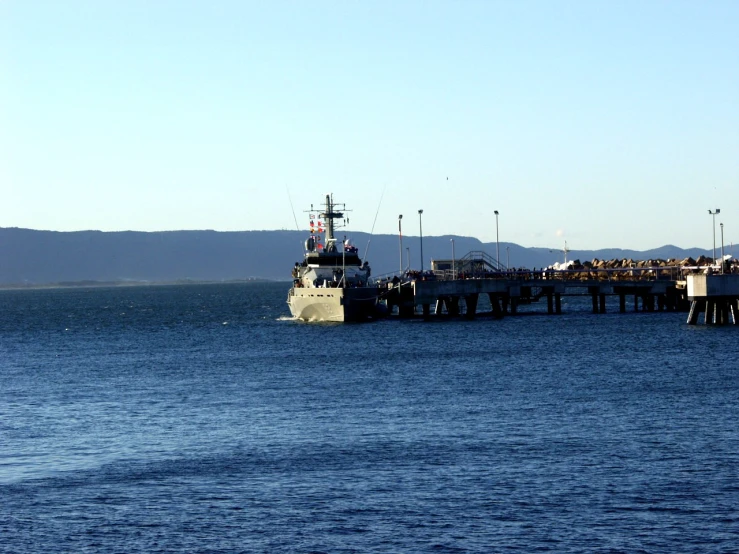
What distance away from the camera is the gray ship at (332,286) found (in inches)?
4483

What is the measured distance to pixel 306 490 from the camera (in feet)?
121

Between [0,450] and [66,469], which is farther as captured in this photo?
[0,450]

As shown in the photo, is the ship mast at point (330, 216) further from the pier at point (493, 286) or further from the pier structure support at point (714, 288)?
the pier structure support at point (714, 288)

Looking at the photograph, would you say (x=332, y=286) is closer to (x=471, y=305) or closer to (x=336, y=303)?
(x=336, y=303)

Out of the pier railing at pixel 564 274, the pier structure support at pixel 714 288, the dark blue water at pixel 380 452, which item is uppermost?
the pier railing at pixel 564 274

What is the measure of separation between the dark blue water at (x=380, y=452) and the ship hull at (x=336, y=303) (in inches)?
1248

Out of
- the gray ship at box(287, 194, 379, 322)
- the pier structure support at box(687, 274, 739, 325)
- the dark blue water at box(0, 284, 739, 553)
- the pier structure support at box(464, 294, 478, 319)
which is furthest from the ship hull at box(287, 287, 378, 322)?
the pier structure support at box(687, 274, 739, 325)

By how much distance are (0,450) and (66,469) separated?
547 centimetres

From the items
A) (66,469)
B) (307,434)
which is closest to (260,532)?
(66,469)

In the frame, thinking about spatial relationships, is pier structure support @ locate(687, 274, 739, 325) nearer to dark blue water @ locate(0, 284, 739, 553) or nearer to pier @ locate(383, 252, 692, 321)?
Result: dark blue water @ locate(0, 284, 739, 553)

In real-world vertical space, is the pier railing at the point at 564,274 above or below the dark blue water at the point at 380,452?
above

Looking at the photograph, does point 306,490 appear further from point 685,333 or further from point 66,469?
point 685,333

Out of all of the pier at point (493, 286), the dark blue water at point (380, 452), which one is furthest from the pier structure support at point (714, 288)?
the pier at point (493, 286)

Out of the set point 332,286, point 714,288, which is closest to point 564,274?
point 332,286
